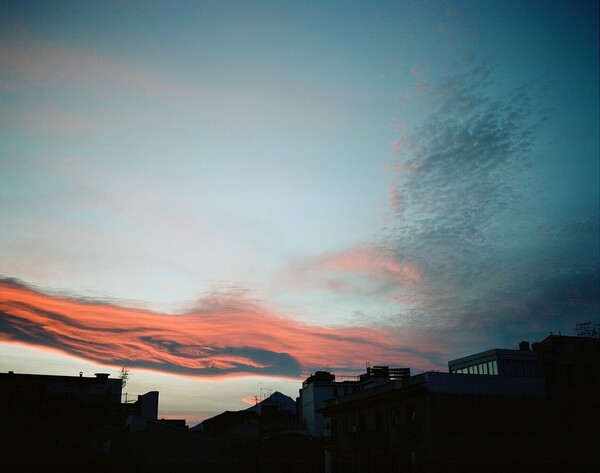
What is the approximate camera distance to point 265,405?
315 ft

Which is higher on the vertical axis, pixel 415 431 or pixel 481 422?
pixel 481 422

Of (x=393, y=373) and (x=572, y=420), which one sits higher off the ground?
(x=393, y=373)

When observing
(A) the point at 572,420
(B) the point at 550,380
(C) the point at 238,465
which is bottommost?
(C) the point at 238,465

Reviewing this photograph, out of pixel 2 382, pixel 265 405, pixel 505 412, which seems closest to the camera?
pixel 505 412

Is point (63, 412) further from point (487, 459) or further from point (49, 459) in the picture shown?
point (487, 459)

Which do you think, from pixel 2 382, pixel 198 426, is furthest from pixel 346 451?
pixel 198 426

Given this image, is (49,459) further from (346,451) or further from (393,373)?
(393,373)

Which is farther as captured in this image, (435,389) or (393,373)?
(393,373)

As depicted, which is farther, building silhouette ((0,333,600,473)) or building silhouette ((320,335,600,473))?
building silhouette ((0,333,600,473))

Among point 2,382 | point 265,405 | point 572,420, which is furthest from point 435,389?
point 2,382

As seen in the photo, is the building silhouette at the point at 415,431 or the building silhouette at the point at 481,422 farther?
the building silhouette at the point at 415,431

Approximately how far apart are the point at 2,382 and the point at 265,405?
136 ft

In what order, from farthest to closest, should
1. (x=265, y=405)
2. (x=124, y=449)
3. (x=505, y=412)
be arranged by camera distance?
(x=265, y=405) < (x=124, y=449) < (x=505, y=412)

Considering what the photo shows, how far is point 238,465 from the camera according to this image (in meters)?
63.3
